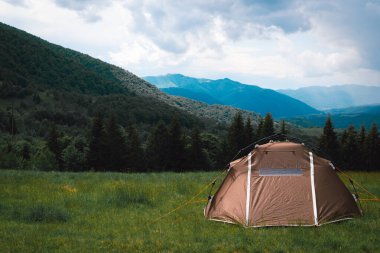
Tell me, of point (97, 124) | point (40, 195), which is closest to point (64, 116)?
point (97, 124)

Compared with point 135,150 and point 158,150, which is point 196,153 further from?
point 135,150

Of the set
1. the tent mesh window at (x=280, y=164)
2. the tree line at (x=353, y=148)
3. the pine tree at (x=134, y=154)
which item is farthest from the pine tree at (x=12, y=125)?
the tent mesh window at (x=280, y=164)

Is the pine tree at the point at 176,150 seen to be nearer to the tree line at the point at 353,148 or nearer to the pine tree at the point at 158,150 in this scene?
the pine tree at the point at 158,150

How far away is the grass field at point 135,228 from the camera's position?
923 cm

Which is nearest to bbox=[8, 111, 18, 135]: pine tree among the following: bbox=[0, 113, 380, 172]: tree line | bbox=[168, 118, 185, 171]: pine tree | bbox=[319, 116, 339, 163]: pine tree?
bbox=[0, 113, 380, 172]: tree line

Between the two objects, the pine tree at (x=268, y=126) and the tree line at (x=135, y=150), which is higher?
the pine tree at (x=268, y=126)

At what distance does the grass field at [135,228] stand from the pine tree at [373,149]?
5965 centimetres

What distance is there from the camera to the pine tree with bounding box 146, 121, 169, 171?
68.0 meters

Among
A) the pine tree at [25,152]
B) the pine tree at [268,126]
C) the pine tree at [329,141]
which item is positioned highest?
the pine tree at [268,126]

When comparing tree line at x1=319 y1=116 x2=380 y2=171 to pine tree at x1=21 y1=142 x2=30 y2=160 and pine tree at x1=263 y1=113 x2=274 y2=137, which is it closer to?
pine tree at x1=263 y1=113 x2=274 y2=137

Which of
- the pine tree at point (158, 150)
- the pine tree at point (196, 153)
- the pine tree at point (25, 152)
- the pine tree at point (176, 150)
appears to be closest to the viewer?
the pine tree at point (196, 153)

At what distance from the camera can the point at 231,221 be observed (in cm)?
1200

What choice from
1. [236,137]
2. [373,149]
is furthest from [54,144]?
[373,149]

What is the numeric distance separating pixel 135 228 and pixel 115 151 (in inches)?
2109
